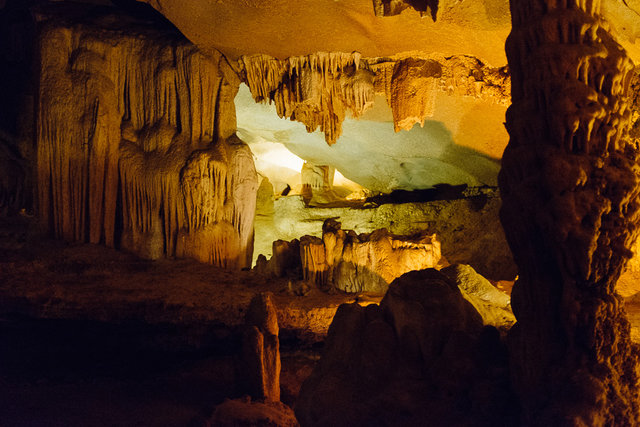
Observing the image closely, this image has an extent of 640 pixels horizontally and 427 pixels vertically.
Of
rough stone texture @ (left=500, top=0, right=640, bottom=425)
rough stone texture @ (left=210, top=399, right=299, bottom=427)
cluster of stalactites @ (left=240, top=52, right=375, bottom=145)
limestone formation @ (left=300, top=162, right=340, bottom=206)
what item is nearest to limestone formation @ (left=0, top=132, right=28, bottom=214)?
cluster of stalactites @ (left=240, top=52, right=375, bottom=145)

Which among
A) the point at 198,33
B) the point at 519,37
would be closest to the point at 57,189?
the point at 198,33

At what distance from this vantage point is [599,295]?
276cm

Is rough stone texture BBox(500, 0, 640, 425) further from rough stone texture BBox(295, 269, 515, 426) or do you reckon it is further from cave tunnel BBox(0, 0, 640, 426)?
rough stone texture BBox(295, 269, 515, 426)

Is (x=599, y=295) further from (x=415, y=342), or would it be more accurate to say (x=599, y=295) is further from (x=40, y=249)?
(x=40, y=249)

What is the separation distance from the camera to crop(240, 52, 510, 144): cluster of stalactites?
805 cm

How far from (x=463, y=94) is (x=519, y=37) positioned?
5.22 metres

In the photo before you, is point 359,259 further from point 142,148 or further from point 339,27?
point 142,148

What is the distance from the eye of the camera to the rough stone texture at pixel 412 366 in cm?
302

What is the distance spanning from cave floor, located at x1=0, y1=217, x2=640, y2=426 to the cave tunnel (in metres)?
0.03

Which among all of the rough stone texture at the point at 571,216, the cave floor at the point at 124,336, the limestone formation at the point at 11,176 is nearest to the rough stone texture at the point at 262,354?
the cave floor at the point at 124,336

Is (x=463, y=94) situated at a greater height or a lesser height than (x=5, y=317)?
greater

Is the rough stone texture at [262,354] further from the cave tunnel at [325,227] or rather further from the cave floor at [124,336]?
the cave floor at [124,336]

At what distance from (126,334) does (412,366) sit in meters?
4.64

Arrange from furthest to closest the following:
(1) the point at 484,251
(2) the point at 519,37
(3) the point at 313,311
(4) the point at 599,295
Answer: (1) the point at 484,251 → (3) the point at 313,311 → (2) the point at 519,37 → (4) the point at 599,295
